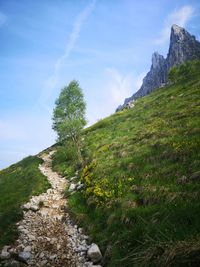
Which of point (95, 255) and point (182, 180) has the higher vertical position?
point (182, 180)

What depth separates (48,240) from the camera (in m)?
12.9

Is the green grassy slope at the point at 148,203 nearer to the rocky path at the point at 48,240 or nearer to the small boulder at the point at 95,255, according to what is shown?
the small boulder at the point at 95,255

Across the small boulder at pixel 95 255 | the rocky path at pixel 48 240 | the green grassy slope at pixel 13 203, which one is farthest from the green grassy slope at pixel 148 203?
the green grassy slope at pixel 13 203

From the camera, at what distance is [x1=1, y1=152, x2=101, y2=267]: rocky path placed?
1109 cm

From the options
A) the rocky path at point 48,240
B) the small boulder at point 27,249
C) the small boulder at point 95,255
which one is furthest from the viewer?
the small boulder at point 27,249

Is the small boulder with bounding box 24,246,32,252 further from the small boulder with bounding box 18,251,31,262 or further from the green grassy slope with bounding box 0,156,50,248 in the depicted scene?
the green grassy slope with bounding box 0,156,50,248

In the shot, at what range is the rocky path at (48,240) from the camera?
11.1 meters

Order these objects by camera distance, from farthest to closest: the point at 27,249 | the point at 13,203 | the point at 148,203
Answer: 1. the point at 13,203
2. the point at 27,249
3. the point at 148,203

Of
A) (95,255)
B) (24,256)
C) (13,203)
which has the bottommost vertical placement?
(95,255)

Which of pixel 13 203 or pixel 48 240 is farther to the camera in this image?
pixel 13 203

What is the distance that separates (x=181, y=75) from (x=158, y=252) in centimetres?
8574

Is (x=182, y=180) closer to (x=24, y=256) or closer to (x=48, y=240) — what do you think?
(x=48, y=240)

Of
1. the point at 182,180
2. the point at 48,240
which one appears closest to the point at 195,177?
the point at 182,180

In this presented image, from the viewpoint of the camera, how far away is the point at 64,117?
3806 cm
